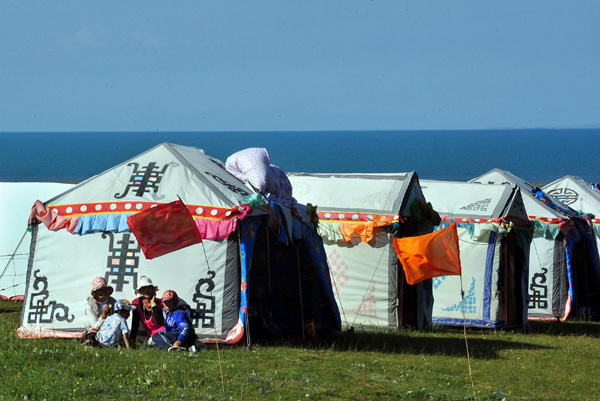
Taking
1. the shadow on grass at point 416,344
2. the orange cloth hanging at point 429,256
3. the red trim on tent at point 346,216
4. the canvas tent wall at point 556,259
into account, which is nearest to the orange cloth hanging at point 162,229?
the shadow on grass at point 416,344

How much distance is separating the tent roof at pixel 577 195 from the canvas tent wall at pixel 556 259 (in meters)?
2.10

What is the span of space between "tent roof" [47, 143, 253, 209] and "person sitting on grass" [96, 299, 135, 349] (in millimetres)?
1584

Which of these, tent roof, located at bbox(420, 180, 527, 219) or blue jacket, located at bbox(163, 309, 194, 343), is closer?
blue jacket, located at bbox(163, 309, 194, 343)

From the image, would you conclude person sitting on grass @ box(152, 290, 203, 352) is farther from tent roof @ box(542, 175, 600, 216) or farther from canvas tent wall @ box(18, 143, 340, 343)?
tent roof @ box(542, 175, 600, 216)

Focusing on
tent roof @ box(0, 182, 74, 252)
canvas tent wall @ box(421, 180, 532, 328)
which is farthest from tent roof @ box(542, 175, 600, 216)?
tent roof @ box(0, 182, 74, 252)

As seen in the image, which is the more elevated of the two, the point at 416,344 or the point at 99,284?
the point at 99,284

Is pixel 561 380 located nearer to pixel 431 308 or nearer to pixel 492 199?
pixel 431 308

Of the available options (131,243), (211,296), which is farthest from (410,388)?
(131,243)

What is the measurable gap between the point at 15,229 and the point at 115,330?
9356 millimetres

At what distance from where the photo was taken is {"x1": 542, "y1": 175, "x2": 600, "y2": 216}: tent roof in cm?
2314

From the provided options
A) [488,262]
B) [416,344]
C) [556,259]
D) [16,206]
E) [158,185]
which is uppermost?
[16,206]

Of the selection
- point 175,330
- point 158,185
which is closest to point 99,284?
point 175,330

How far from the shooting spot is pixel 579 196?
23531 millimetres

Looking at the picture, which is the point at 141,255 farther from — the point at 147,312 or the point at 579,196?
the point at 579,196
